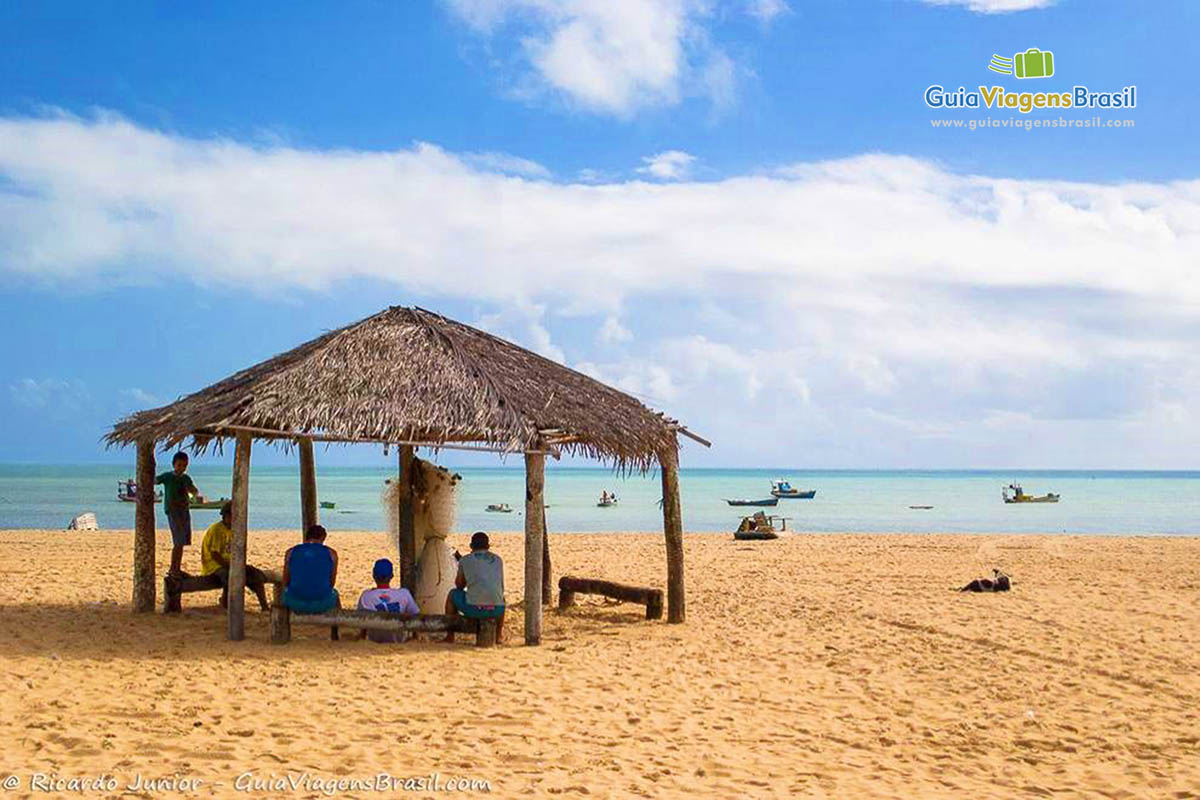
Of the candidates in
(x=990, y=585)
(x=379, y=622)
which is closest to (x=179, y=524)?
(x=379, y=622)

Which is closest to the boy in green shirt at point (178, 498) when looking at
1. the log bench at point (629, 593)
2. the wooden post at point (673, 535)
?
the log bench at point (629, 593)

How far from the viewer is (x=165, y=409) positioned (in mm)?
11266

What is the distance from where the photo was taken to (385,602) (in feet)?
32.2

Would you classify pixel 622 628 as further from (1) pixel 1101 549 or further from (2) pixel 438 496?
(1) pixel 1101 549

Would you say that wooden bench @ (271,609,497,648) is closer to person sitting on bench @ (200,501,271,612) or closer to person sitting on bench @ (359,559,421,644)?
person sitting on bench @ (359,559,421,644)

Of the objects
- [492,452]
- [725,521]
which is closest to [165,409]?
[492,452]

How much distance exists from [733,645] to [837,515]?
4350 centimetres

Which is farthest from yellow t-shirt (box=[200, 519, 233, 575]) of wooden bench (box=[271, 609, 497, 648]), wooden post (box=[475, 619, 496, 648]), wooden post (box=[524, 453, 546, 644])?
wooden post (box=[524, 453, 546, 644])

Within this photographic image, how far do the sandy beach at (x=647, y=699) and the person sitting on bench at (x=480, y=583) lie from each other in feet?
1.25

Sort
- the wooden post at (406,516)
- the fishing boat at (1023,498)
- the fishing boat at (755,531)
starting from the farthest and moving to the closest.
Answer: the fishing boat at (1023,498) → the fishing boat at (755,531) → the wooden post at (406,516)

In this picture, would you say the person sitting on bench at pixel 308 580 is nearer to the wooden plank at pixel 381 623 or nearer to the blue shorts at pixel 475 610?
the wooden plank at pixel 381 623

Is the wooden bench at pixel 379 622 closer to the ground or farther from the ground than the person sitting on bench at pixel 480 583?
closer to the ground

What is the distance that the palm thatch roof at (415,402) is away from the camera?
383 inches

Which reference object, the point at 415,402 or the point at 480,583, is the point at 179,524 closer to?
the point at 415,402
